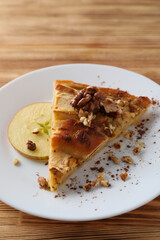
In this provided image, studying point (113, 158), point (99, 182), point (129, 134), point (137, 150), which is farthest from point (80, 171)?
point (129, 134)

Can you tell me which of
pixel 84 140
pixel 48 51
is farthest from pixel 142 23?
pixel 84 140

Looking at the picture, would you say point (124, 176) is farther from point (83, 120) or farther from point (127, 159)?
point (83, 120)

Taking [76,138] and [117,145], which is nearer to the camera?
[76,138]

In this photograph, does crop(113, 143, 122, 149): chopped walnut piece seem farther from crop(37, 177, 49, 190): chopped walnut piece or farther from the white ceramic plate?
crop(37, 177, 49, 190): chopped walnut piece

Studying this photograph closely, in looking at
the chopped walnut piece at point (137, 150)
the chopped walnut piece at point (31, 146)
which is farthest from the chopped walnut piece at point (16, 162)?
the chopped walnut piece at point (137, 150)

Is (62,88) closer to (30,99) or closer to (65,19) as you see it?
(30,99)

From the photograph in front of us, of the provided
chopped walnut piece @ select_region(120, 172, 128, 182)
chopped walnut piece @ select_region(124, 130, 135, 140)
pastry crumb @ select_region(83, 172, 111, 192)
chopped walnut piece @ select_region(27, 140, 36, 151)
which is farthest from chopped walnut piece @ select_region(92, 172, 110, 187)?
chopped walnut piece @ select_region(27, 140, 36, 151)

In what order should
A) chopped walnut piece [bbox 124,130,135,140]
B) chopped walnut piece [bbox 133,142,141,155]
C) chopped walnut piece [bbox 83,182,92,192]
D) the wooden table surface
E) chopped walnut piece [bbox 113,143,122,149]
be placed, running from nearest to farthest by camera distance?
chopped walnut piece [bbox 83,182,92,192], chopped walnut piece [bbox 133,142,141,155], chopped walnut piece [bbox 113,143,122,149], chopped walnut piece [bbox 124,130,135,140], the wooden table surface
